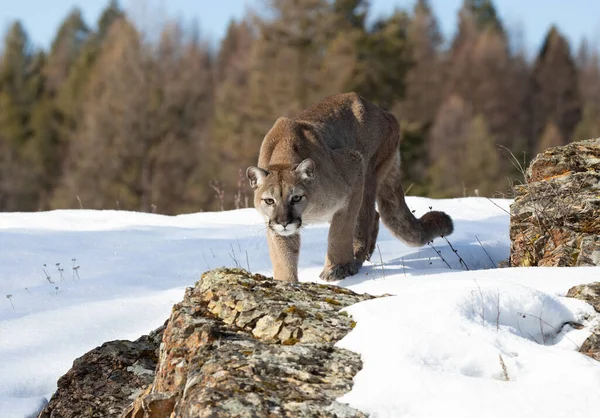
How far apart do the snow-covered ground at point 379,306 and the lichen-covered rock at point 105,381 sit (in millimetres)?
540

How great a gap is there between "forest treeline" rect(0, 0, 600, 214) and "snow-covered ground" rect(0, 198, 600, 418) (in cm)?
659

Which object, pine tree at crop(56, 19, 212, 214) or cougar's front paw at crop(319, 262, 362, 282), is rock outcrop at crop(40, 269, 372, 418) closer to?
cougar's front paw at crop(319, 262, 362, 282)

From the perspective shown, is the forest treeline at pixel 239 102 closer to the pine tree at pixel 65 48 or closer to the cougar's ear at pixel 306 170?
the pine tree at pixel 65 48

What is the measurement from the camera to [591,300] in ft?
11.2

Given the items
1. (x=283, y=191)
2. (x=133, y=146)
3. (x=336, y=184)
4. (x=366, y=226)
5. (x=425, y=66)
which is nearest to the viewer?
(x=283, y=191)

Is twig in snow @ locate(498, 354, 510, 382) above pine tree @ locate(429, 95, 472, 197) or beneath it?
beneath

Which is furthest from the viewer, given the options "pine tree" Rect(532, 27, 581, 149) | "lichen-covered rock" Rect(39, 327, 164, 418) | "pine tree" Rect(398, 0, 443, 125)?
"pine tree" Rect(532, 27, 581, 149)

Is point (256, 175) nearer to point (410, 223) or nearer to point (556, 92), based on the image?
point (410, 223)

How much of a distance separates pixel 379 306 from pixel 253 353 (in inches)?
23.3

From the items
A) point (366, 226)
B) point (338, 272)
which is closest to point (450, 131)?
point (366, 226)

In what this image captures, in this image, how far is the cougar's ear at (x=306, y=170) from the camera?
6.12m

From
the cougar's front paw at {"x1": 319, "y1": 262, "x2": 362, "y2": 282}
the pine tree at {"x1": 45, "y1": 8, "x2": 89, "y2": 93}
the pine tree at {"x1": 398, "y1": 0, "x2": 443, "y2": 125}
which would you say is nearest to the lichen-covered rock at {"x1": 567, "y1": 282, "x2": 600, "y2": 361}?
the cougar's front paw at {"x1": 319, "y1": 262, "x2": 362, "y2": 282}

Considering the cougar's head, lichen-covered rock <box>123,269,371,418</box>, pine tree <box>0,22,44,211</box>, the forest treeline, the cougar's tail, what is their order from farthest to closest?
pine tree <box>0,22,44,211</box> < the forest treeline < the cougar's tail < the cougar's head < lichen-covered rock <box>123,269,371,418</box>

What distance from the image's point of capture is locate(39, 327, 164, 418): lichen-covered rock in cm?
381
